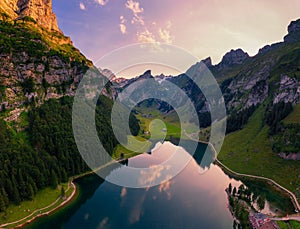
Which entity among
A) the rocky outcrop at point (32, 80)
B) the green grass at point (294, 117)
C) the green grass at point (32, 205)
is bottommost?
the green grass at point (32, 205)

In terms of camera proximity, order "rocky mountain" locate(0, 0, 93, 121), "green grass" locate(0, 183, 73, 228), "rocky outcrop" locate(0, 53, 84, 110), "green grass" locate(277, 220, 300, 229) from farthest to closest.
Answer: "rocky mountain" locate(0, 0, 93, 121) < "rocky outcrop" locate(0, 53, 84, 110) < "green grass" locate(0, 183, 73, 228) < "green grass" locate(277, 220, 300, 229)

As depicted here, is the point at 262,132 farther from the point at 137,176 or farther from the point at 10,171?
the point at 10,171

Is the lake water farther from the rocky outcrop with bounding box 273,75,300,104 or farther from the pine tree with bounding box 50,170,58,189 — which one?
the rocky outcrop with bounding box 273,75,300,104

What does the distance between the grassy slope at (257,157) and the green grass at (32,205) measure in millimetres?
89738

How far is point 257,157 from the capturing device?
410 ft

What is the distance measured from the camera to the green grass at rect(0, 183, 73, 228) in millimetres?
72500

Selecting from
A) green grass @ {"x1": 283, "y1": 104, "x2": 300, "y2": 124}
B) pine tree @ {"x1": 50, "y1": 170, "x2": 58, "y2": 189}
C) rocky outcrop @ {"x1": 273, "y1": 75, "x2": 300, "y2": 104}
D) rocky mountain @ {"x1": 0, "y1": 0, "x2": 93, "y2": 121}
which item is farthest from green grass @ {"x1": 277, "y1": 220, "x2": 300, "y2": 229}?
rocky mountain @ {"x1": 0, "y1": 0, "x2": 93, "y2": 121}

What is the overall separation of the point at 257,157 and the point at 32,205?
110m

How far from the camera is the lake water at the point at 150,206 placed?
71000 millimetres

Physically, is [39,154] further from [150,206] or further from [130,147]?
[130,147]

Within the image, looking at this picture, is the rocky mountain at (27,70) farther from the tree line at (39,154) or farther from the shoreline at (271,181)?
the shoreline at (271,181)

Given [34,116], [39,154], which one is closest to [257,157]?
[39,154]

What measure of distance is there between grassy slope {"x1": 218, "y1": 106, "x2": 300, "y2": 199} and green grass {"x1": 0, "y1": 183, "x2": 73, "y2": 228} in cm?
8974

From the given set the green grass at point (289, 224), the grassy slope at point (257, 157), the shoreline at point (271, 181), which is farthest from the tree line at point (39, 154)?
the green grass at point (289, 224)
